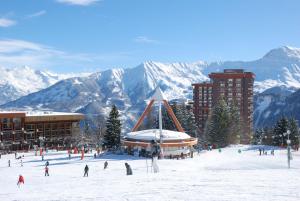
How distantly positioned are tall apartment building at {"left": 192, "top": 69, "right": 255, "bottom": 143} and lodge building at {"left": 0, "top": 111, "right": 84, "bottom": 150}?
62.3 meters

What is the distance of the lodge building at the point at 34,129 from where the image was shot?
108 meters

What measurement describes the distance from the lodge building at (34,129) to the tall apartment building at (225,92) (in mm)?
62255

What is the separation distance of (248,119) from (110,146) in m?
93.6

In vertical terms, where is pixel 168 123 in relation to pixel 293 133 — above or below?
above

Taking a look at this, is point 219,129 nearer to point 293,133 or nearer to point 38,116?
point 293,133

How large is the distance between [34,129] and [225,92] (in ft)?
277

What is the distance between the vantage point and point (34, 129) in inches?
4564

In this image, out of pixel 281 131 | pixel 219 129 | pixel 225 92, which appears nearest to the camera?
pixel 281 131

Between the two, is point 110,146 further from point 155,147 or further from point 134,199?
→ point 134,199

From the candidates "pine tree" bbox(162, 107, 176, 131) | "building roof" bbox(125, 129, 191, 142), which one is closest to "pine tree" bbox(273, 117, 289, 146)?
"pine tree" bbox(162, 107, 176, 131)

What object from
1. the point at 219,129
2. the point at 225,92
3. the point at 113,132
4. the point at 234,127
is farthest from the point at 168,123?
the point at 225,92

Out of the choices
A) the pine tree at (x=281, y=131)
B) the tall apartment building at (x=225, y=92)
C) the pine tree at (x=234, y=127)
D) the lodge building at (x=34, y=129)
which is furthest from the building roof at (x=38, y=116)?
the tall apartment building at (x=225, y=92)

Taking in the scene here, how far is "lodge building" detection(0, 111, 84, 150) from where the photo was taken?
10838cm

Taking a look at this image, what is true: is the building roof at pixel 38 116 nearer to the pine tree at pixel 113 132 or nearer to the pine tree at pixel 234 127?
the pine tree at pixel 113 132
